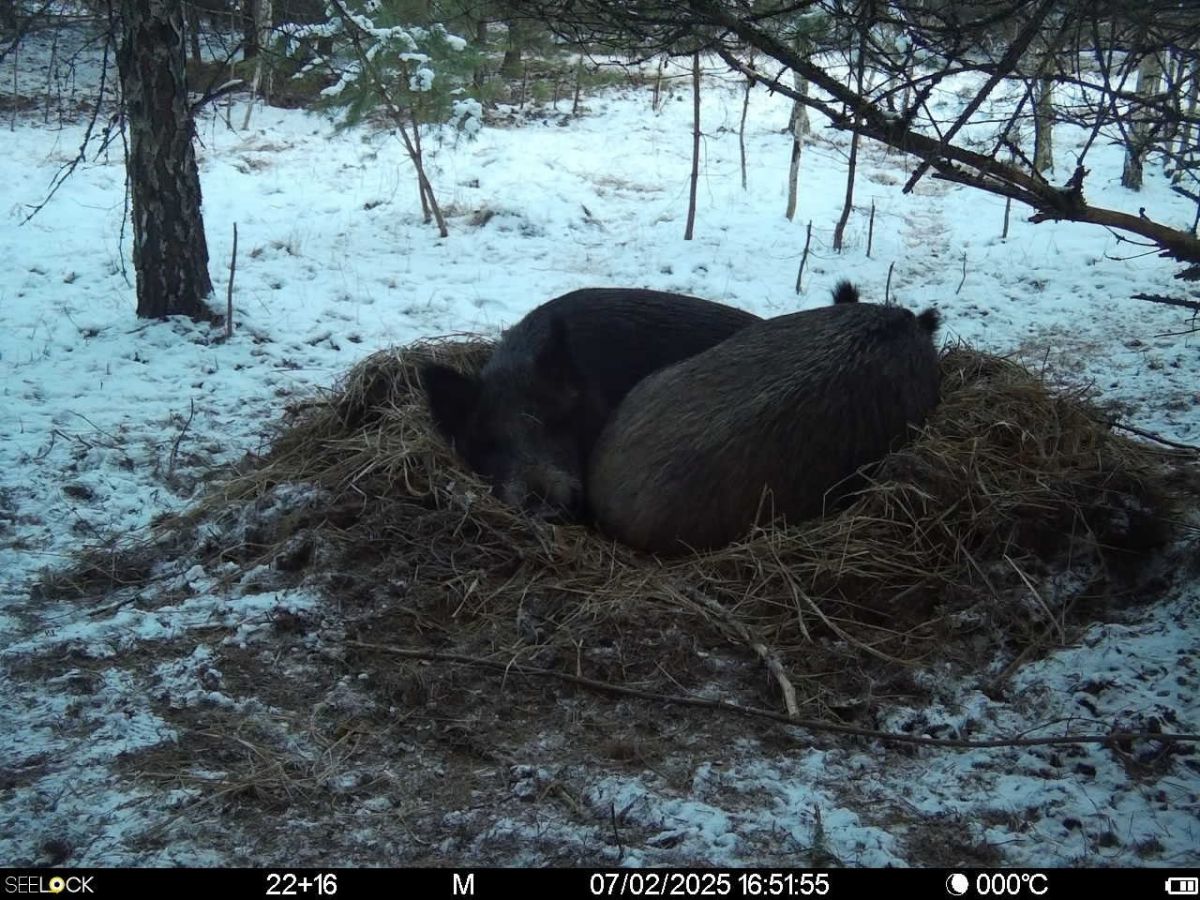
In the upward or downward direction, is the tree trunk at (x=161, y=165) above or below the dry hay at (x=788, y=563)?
above

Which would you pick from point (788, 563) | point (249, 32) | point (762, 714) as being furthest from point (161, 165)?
point (762, 714)

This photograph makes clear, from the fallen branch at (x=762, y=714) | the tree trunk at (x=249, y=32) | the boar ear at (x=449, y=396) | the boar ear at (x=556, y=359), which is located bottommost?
the fallen branch at (x=762, y=714)

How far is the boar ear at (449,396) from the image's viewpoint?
5.33m

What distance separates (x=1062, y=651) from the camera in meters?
3.85

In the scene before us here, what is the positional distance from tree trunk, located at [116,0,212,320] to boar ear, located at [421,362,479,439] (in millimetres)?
3578

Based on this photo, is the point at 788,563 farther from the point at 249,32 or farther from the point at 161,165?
the point at 249,32

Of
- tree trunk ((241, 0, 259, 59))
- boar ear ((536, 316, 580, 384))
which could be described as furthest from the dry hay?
tree trunk ((241, 0, 259, 59))

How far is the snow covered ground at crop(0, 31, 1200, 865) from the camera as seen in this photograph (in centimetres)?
295

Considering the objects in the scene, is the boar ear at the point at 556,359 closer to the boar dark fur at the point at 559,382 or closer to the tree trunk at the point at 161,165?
the boar dark fur at the point at 559,382

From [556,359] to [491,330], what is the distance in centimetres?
276

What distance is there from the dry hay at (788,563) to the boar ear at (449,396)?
0.15 metres

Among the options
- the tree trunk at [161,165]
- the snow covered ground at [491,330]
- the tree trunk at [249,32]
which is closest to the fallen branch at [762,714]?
the snow covered ground at [491,330]
